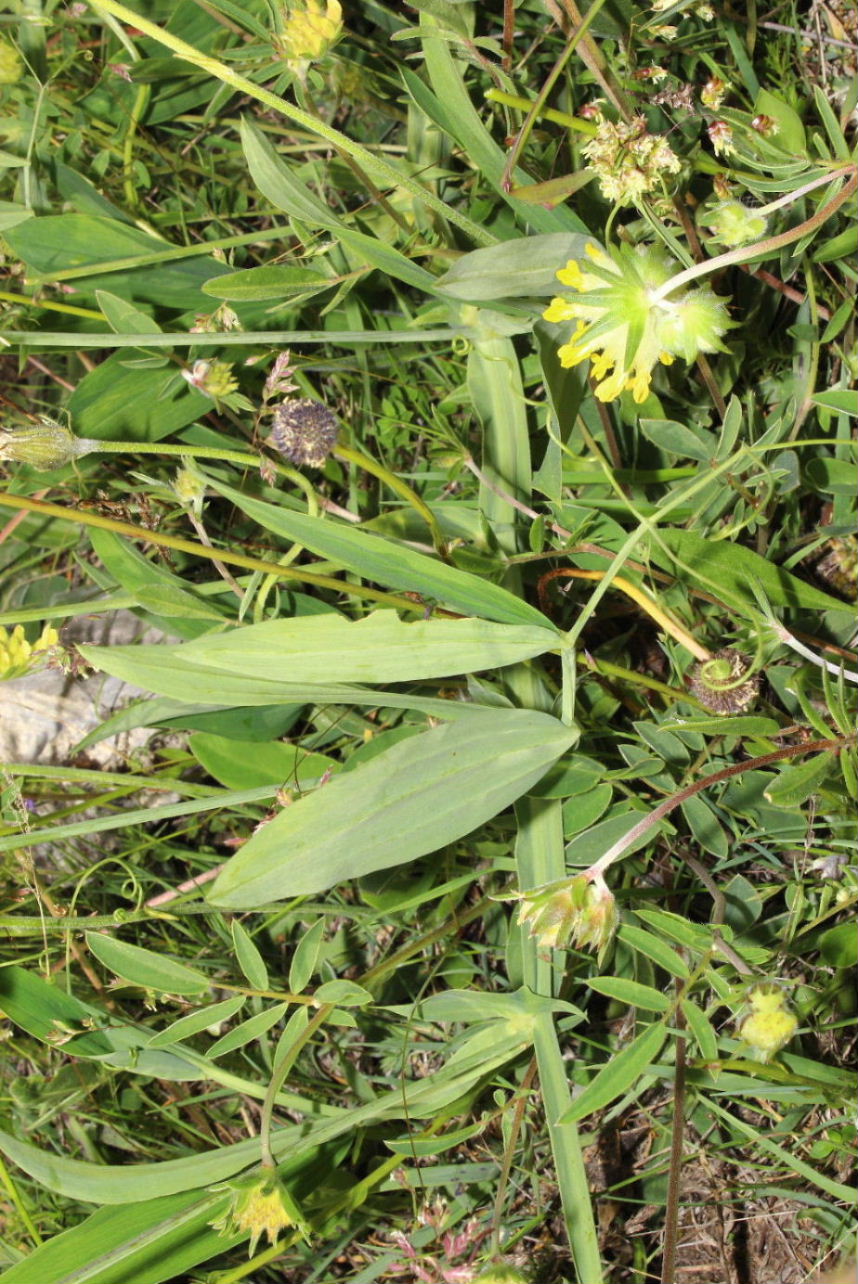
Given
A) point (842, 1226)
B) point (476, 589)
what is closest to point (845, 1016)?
point (842, 1226)

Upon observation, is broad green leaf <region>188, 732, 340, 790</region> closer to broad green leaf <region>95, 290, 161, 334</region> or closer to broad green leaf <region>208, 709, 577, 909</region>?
broad green leaf <region>208, 709, 577, 909</region>

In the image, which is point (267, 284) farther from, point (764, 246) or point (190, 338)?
point (764, 246)

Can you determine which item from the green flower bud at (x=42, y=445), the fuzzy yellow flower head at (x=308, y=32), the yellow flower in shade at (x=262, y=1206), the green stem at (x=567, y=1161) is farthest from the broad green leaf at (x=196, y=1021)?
the fuzzy yellow flower head at (x=308, y=32)

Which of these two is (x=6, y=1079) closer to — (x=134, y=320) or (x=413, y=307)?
(x=134, y=320)

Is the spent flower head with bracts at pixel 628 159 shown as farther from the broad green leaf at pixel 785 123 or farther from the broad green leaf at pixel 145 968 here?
the broad green leaf at pixel 145 968

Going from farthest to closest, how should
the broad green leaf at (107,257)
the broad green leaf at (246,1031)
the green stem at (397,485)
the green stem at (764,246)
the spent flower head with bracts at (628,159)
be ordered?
the broad green leaf at (107,257) < the broad green leaf at (246,1031) < the green stem at (397,485) < the spent flower head with bracts at (628,159) < the green stem at (764,246)

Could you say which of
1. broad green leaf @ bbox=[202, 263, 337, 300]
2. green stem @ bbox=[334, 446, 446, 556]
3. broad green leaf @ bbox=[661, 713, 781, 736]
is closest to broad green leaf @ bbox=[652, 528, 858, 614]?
broad green leaf @ bbox=[661, 713, 781, 736]
